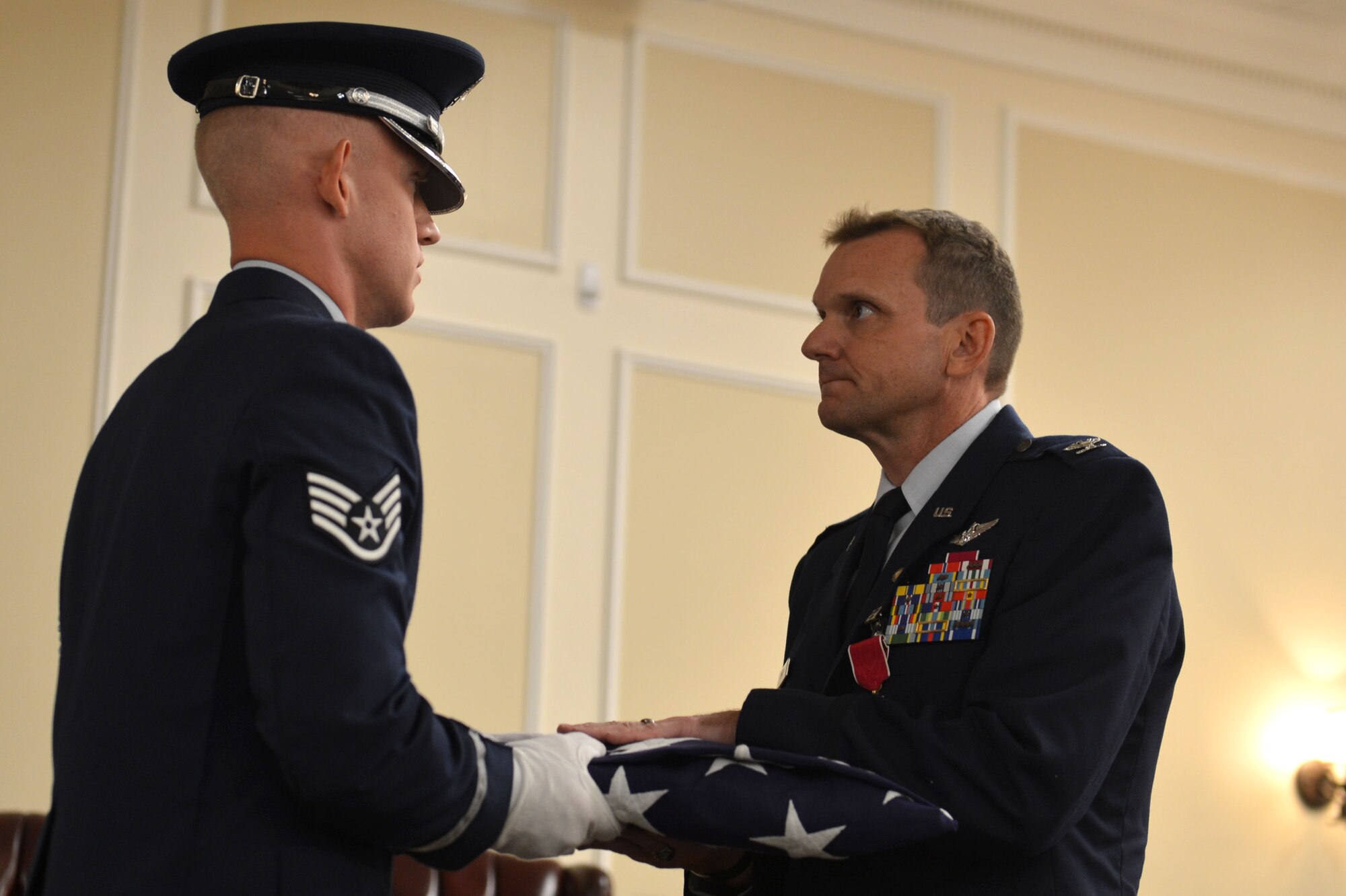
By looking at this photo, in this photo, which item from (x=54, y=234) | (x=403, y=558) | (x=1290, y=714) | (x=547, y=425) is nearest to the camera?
(x=403, y=558)

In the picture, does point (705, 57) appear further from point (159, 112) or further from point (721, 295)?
point (159, 112)

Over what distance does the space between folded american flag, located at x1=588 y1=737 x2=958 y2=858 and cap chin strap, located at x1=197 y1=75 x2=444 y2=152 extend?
736mm

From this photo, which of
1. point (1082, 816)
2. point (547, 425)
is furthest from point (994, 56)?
point (1082, 816)

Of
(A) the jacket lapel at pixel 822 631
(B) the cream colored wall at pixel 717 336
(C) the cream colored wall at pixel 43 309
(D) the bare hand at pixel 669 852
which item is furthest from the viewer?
(B) the cream colored wall at pixel 717 336

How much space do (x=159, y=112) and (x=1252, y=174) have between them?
3992mm

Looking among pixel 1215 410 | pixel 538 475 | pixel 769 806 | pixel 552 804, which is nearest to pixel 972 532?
pixel 769 806

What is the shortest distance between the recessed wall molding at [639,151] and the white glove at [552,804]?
10.9 feet

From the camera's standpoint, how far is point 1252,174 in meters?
5.75

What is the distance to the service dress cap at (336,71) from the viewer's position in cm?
159

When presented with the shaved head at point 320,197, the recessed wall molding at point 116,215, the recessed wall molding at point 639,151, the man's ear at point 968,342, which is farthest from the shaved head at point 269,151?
the recessed wall molding at point 639,151

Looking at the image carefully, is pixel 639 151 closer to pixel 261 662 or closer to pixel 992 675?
pixel 992 675

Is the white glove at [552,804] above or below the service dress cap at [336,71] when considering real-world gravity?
below

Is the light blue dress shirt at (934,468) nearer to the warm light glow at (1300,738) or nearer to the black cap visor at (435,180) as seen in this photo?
the black cap visor at (435,180)

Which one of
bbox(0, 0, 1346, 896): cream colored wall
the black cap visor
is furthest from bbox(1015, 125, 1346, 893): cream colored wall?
the black cap visor
